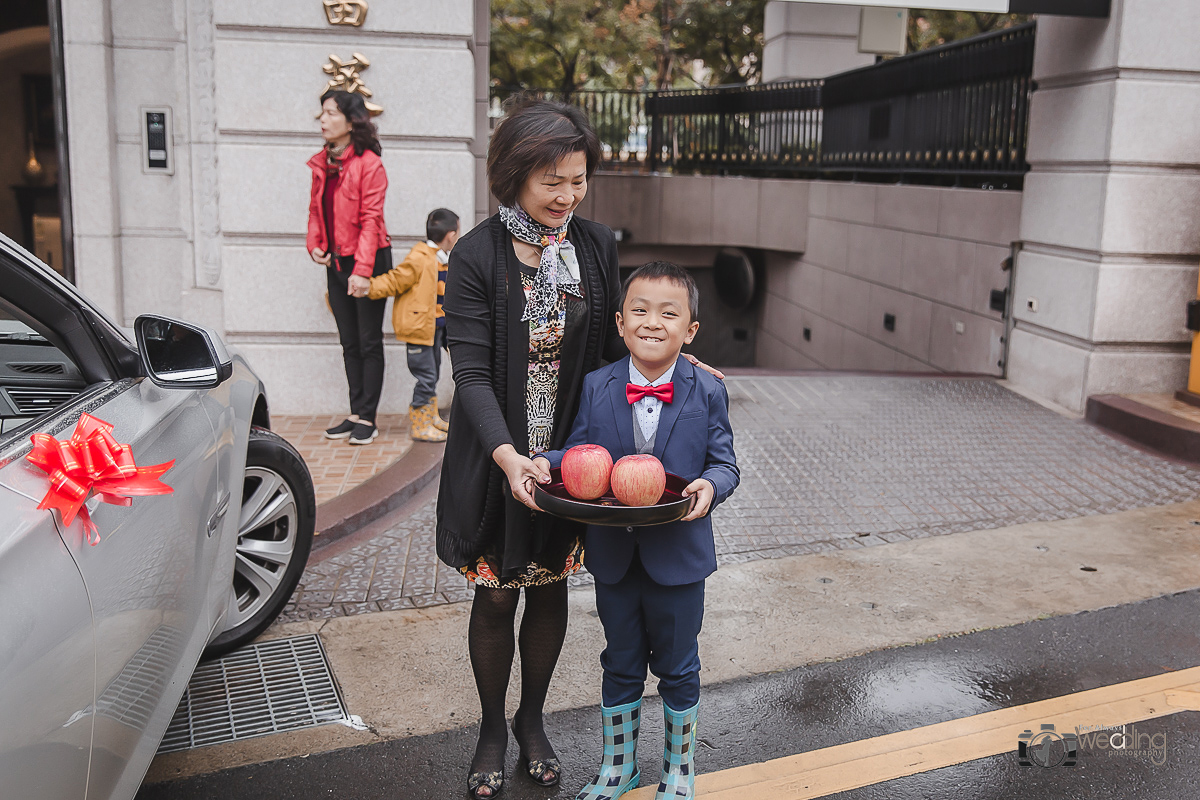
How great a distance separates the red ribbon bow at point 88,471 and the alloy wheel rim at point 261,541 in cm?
163

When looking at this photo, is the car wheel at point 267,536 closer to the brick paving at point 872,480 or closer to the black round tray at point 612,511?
the brick paving at point 872,480

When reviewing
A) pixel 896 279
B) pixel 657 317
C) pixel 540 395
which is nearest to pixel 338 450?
pixel 540 395

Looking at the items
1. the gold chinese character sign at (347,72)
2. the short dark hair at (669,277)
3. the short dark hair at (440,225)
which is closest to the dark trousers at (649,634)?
the short dark hair at (669,277)

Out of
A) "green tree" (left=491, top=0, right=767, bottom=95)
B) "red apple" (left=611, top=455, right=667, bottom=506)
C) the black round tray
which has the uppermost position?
"green tree" (left=491, top=0, right=767, bottom=95)

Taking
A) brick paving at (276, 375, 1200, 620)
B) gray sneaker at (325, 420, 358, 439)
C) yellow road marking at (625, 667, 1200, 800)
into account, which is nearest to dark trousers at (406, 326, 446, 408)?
gray sneaker at (325, 420, 358, 439)

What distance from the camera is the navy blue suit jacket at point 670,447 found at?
2.80 metres

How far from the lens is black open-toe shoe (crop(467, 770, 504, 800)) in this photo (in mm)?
3090

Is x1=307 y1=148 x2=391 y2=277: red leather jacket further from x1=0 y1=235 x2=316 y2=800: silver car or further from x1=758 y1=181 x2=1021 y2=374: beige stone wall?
x1=758 y1=181 x2=1021 y2=374: beige stone wall

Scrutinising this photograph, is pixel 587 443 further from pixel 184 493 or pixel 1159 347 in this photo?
pixel 1159 347

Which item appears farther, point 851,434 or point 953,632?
point 851,434

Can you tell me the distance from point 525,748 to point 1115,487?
181 inches

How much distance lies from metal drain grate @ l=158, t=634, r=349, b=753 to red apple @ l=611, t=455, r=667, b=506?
1.61 m

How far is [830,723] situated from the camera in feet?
11.8

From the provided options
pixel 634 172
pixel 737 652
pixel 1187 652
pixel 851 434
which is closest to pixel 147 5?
pixel 851 434
